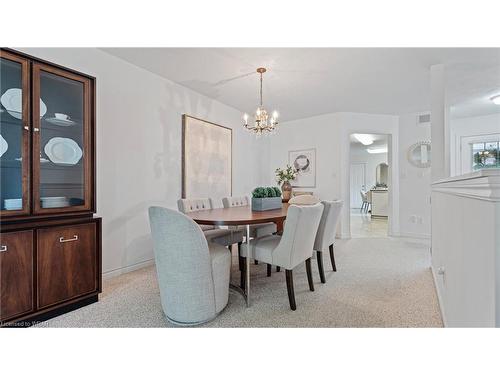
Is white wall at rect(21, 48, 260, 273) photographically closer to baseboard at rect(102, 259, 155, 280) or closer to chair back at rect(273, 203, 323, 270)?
baseboard at rect(102, 259, 155, 280)

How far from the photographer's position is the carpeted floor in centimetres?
170

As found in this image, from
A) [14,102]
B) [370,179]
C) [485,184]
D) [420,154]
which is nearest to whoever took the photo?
[485,184]

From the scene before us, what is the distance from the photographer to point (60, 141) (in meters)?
1.88

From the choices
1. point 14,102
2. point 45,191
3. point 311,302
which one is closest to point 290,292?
point 311,302

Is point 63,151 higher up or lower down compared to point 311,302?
higher up

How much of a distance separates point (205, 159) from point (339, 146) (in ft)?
8.68

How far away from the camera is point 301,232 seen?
6.20 ft

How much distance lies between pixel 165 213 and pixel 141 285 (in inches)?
49.2

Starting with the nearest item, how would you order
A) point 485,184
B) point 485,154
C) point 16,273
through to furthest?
1. point 485,184
2. point 16,273
3. point 485,154

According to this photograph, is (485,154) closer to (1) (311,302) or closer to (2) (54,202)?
(1) (311,302)

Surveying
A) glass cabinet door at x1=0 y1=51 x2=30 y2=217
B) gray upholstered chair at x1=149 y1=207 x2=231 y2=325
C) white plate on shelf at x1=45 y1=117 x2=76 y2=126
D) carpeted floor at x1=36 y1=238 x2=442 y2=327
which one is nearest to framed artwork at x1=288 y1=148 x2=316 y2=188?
carpeted floor at x1=36 y1=238 x2=442 y2=327
